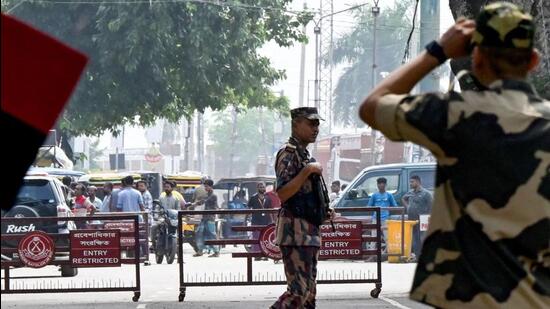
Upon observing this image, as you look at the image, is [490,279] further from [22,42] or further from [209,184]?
[209,184]

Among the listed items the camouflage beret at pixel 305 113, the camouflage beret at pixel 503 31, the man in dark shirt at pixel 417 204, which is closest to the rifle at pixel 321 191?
the camouflage beret at pixel 305 113

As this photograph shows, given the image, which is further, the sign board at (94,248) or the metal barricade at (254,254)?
the sign board at (94,248)

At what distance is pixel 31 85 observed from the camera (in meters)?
3.64

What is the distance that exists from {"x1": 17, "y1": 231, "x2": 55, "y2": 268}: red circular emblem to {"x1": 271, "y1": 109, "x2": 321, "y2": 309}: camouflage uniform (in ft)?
22.1

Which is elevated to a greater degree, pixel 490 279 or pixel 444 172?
pixel 444 172

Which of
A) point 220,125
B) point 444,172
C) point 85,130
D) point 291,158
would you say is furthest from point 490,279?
point 220,125

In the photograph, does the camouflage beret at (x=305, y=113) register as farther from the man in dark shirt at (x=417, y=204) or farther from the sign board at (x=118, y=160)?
the sign board at (x=118, y=160)

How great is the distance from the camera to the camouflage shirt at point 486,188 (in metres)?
4.53

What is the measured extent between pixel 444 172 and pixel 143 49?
4118cm

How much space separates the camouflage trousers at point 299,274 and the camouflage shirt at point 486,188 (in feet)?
18.7

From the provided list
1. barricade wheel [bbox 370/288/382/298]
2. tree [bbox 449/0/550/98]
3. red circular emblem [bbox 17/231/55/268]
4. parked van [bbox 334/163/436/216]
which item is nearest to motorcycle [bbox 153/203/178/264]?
parked van [bbox 334/163/436/216]

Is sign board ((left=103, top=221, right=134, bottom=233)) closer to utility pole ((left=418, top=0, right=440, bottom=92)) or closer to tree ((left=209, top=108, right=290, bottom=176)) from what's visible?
utility pole ((left=418, top=0, right=440, bottom=92))

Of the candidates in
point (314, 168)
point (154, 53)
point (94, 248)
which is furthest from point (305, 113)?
point (154, 53)

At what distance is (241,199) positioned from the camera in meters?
39.0
